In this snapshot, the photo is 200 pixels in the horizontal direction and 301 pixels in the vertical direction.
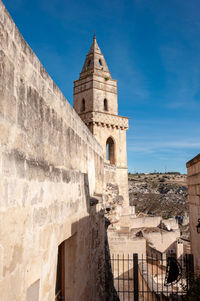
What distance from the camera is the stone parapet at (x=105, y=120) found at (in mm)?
20906

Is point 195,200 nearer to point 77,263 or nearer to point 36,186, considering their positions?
point 77,263

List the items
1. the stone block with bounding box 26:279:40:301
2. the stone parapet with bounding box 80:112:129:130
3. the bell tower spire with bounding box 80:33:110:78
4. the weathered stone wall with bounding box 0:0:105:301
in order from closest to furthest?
1. the weathered stone wall with bounding box 0:0:105:301
2. the stone block with bounding box 26:279:40:301
3. the stone parapet with bounding box 80:112:129:130
4. the bell tower spire with bounding box 80:33:110:78

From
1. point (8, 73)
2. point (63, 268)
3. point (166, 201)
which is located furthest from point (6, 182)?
point (166, 201)

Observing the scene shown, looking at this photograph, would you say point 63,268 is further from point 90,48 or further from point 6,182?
point 90,48

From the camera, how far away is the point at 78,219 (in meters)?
3.58

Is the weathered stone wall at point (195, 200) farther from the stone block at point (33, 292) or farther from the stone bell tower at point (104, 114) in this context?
the stone bell tower at point (104, 114)

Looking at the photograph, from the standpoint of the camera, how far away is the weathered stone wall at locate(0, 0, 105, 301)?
1607 mm

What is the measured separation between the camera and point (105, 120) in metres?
A: 21.5

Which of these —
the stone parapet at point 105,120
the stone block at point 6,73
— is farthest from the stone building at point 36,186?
the stone parapet at point 105,120

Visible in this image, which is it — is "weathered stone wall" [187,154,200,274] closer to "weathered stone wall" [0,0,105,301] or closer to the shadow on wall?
the shadow on wall

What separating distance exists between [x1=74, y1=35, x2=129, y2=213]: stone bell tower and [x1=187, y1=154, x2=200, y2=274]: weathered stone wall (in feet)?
46.4

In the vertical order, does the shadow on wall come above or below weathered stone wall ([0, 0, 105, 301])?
below

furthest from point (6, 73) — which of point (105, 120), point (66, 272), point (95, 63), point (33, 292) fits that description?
point (95, 63)

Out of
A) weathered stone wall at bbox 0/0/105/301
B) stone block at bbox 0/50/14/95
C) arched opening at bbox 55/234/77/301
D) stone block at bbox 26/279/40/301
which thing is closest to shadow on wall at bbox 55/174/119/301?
arched opening at bbox 55/234/77/301
